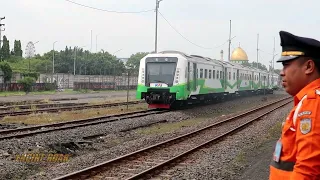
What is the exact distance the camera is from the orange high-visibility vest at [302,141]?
6.13 ft

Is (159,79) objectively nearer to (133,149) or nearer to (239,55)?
(133,149)

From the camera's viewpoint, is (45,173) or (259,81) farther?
(259,81)

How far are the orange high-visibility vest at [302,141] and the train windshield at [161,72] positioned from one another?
63.6 ft

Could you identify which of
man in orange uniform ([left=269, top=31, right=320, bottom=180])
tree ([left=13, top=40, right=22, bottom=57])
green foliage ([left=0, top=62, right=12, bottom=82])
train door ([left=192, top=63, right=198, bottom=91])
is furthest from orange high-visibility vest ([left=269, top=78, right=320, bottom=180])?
tree ([left=13, top=40, right=22, bottom=57])

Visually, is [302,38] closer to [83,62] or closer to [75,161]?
[75,161]

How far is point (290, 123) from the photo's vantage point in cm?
212

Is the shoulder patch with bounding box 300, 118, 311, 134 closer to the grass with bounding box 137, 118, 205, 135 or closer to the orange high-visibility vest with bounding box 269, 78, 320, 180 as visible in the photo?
the orange high-visibility vest with bounding box 269, 78, 320, 180

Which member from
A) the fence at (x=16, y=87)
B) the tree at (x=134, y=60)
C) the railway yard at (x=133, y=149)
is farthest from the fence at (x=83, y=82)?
the tree at (x=134, y=60)

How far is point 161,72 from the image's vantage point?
71.5 feet

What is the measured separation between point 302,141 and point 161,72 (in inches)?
784

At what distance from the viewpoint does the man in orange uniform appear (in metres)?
1.88

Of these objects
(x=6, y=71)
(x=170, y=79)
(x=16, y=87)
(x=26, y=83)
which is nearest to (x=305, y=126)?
(x=170, y=79)

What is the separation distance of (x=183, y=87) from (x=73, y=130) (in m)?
8.99

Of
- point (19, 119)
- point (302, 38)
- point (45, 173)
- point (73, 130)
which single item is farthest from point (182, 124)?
point (302, 38)
